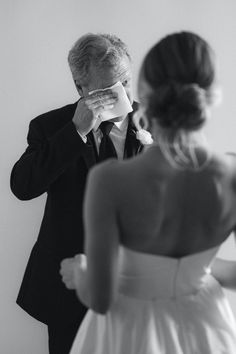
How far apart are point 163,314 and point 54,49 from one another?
1523 millimetres

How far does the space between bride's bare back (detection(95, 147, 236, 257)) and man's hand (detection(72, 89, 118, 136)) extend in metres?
0.66

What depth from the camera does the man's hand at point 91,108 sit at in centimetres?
179

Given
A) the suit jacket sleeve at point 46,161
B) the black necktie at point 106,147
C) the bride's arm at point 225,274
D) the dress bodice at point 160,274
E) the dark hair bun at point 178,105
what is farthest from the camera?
the black necktie at point 106,147

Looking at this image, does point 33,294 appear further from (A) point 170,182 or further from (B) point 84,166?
(A) point 170,182

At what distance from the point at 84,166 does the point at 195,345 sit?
766 mm

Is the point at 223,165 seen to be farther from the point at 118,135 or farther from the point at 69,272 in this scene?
the point at 118,135

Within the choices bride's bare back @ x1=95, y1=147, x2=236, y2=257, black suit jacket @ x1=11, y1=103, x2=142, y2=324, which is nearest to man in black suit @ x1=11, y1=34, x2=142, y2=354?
black suit jacket @ x1=11, y1=103, x2=142, y2=324

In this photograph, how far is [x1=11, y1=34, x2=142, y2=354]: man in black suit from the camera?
1805 millimetres

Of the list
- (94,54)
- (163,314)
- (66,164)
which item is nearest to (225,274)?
(163,314)

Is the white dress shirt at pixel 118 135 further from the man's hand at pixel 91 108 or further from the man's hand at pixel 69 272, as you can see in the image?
the man's hand at pixel 69 272

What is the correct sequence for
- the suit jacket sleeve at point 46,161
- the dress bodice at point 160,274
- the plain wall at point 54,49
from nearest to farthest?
1. the dress bodice at point 160,274
2. the suit jacket sleeve at point 46,161
3. the plain wall at point 54,49

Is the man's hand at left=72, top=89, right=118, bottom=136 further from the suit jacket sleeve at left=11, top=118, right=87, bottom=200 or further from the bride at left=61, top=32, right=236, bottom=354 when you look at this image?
the bride at left=61, top=32, right=236, bottom=354

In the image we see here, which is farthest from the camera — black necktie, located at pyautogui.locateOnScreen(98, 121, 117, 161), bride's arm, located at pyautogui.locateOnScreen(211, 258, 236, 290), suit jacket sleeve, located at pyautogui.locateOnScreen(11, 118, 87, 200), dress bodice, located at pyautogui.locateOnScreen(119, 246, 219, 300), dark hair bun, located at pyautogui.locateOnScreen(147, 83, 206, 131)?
black necktie, located at pyautogui.locateOnScreen(98, 121, 117, 161)

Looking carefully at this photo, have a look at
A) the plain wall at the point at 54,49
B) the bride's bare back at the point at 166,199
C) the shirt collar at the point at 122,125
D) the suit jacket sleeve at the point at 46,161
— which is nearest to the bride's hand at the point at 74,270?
the bride's bare back at the point at 166,199
